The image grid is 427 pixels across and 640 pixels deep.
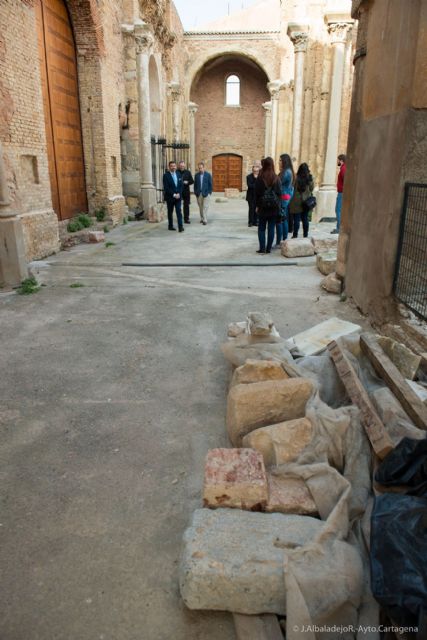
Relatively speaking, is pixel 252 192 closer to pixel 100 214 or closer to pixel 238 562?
pixel 100 214

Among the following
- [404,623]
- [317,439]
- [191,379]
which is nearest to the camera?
[404,623]

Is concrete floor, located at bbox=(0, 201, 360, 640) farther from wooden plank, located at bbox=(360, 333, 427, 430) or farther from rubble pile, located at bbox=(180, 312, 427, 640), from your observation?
wooden plank, located at bbox=(360, 333, 427, 430)

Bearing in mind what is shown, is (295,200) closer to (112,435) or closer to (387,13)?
(387,13)

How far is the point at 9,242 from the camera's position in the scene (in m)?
6.53

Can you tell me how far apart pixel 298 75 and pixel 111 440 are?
638 inches

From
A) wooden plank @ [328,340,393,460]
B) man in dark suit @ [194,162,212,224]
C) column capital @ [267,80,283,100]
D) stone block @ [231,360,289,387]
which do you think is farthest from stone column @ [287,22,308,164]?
stone block @ [231,360,289,387]

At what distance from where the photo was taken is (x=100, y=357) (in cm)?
434

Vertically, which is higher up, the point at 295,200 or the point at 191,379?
the point at 295,200

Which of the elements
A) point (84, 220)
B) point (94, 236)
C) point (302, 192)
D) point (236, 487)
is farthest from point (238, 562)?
point (84, 220)

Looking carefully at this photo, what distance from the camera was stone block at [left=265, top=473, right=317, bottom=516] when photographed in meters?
2.22

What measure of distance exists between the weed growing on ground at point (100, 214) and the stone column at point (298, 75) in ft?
25.4

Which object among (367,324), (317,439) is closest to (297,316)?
(367,324)

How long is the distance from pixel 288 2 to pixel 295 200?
1494 centimetres

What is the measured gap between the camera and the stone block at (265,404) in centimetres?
291
